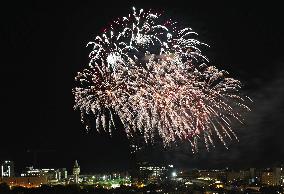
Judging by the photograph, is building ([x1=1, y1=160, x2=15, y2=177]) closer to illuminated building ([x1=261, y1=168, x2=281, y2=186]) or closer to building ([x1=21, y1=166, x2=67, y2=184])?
building ([x1=21, y1=166, x2=67, y2=184])

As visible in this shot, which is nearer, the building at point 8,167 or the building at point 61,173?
the building at point 8,167

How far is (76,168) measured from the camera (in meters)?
82.2

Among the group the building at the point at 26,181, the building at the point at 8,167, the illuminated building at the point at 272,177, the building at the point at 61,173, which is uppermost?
the building at the point at 8,167

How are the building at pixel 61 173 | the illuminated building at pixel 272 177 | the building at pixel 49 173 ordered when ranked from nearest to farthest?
the building at pixel 49 173 → the illuminated building at pixel 272 177 → the building at pixel 61 173

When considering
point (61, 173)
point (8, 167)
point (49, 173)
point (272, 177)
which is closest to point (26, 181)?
point (8, 167)

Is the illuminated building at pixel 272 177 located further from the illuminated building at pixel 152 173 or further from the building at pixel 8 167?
the building at pixel 8 167

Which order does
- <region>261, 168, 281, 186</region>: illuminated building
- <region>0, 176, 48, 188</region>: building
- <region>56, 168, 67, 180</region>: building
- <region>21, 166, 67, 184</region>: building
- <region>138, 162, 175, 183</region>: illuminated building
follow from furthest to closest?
1. <region>56, 168, 67, 180</region>: building
2. <region>261, 168, 281, 186</region>: illuminated building
3. <region>21, 166, 67, 184</region>: building
4. <region>0, 176, 48, 188</region>: building
5. <region>138, 162, 175, 183</region>: illuminated building

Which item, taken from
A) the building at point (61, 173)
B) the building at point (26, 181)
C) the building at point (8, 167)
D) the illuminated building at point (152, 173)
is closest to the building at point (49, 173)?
the building at point (61, 173)

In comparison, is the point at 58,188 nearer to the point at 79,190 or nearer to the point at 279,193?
the point at 79,190

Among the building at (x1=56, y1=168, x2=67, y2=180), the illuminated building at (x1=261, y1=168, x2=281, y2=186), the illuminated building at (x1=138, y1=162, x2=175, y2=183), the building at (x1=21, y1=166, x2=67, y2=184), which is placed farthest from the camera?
the building at (x1=56, y1=168, x2=67, y2=180)

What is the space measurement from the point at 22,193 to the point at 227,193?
2250cm

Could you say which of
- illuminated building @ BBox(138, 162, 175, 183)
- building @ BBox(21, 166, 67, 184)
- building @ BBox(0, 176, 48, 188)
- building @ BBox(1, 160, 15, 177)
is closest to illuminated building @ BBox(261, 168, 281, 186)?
illuminated building @ BBox(138, 162, 175, 183)

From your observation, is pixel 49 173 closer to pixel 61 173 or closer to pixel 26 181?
pixel 61 173

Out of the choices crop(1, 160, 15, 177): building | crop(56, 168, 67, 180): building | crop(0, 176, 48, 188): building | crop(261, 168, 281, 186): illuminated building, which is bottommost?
crop(261, 168, 281, 186): illuminated building
